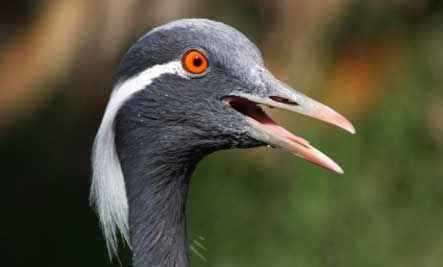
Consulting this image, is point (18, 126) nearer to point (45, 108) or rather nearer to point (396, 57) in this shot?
point (45, 108)

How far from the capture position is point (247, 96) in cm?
470

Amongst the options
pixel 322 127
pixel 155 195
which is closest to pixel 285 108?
pixel 155 195

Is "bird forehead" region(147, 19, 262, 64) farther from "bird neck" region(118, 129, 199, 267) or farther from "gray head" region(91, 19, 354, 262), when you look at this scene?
"bird neck" region(118, 129, 199, 267)

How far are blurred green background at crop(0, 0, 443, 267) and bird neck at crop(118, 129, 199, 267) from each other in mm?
3584

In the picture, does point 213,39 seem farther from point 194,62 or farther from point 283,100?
point 283,100

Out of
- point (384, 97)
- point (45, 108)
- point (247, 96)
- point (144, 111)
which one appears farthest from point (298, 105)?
point (45, 108)

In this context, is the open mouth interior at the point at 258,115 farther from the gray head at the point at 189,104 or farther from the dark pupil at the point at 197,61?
the dark pupil at the point at 197,61

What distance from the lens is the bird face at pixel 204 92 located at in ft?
15.4

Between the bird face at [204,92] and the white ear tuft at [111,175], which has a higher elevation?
the bird face at [204,92]

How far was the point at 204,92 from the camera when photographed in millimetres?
4777

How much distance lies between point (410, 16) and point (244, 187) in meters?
1.78

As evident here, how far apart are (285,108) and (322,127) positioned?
4081mm

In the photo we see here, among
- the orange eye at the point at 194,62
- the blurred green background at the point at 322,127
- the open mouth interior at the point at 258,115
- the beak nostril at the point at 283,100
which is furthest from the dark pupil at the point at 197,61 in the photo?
the blurred green background at the point at 322,127

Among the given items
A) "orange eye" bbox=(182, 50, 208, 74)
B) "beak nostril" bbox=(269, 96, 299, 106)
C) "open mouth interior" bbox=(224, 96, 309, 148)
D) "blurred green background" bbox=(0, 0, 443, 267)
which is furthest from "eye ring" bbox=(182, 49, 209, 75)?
"blurred green background" bbox=(0, 0, 443, 267)
